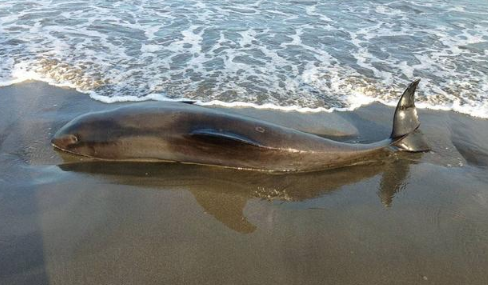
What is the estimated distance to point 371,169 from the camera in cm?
458

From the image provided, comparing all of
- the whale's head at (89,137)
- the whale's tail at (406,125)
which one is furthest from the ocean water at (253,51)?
the whale's head at (89,137)

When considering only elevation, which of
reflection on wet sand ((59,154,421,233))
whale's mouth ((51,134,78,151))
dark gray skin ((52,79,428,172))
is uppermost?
dark gray skin ((52,79,428,172))

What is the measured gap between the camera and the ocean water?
6367mm

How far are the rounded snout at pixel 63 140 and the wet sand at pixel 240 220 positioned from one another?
0.14 metres

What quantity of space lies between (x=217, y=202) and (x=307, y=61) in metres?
4.33

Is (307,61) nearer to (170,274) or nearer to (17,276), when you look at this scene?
(170,274)

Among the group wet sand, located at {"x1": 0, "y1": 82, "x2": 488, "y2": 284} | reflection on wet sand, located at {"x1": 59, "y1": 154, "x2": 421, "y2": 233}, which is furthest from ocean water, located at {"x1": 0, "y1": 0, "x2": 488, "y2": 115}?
reflection on wet sand, located at {"x1": 59, "y1": 154, "x2": 421, "y2": 233}

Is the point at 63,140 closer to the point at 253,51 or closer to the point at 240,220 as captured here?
the point at 240,220

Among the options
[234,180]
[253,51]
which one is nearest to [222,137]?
[234,180]

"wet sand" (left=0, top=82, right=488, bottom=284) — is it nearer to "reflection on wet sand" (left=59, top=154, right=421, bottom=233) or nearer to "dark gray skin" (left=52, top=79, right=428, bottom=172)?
"reflection on wet sand" (left=59, top=154, right=421, bottom=233)

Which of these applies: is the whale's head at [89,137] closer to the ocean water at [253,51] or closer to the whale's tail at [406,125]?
the ocean water at [253,51]

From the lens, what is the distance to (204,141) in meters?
4.34

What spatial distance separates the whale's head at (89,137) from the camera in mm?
4621

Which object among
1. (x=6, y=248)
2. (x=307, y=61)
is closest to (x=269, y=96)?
(x=307, y=61)
